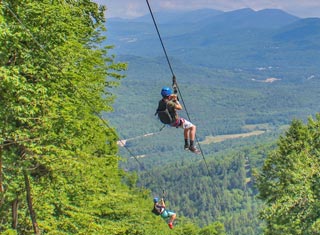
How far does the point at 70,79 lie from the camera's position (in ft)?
43.6

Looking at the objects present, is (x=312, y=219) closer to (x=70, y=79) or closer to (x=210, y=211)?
(x=70, y=79)

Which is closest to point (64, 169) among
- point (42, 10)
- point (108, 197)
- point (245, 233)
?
point (42, 10)

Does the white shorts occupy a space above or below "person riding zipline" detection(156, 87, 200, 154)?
below

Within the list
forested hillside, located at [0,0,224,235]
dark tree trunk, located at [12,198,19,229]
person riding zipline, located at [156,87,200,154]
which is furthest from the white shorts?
dark tree trunk, located at [12,198,19,229]

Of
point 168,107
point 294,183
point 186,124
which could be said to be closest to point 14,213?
point 168,107

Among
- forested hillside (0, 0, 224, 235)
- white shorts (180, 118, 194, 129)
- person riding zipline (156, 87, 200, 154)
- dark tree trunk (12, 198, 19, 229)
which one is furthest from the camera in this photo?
white shorts (180, 118, 194, 129)

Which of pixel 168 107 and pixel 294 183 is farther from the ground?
pixel 168 107

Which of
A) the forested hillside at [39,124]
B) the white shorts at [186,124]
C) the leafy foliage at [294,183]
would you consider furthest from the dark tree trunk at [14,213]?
the leafy foliage at [294,183]

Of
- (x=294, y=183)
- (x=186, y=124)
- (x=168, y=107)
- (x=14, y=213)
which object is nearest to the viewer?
(x=14, y=213)

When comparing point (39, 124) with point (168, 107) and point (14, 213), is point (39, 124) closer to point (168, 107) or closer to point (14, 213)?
point (14, 213)

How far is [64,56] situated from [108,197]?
23.1 ft

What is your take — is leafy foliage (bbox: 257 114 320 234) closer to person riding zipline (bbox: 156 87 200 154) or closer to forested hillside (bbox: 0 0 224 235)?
person riding zipline (bbox: 156 87 200 154)

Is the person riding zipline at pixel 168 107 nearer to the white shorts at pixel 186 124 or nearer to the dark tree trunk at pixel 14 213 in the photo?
the white shorts at pixel 186 124

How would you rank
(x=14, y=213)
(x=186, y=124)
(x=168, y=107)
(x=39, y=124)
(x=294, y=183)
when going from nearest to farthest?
(x=39, y=124), (x=14, y=213), (x=168, y=107), (x=186, y=124), (x=294, y=183)
